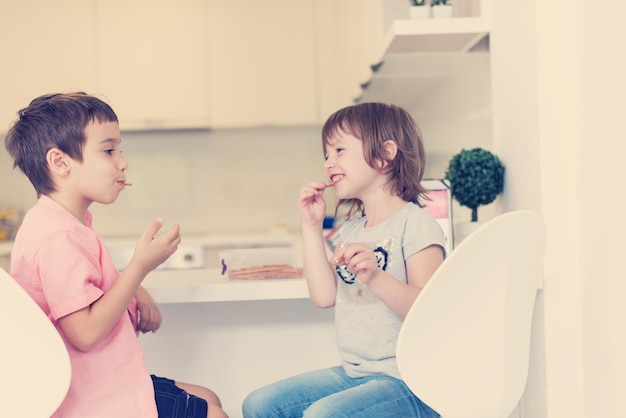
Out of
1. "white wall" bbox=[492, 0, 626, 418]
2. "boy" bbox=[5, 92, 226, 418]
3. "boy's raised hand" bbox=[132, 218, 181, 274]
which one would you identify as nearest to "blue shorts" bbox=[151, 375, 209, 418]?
"boy" bbox=[5, 92, 226, 418]

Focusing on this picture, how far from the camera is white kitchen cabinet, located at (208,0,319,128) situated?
3.54 m

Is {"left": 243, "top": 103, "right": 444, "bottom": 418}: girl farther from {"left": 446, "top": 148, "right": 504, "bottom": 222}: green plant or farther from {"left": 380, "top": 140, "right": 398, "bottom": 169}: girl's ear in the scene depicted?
{"left": 446, "top": 148, "right": 504, "bottom": 222}: green plant

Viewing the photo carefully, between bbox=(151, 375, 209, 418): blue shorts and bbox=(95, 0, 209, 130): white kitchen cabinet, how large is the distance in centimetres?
243

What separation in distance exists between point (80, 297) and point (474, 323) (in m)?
0.58

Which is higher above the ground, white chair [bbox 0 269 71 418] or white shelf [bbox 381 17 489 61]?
white shelf [bbox 381 17 489 61]

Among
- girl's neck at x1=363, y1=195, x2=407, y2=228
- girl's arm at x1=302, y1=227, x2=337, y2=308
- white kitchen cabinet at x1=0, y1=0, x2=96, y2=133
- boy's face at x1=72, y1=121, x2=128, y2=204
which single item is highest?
white kitchen cabinet at x1=0, y1=0, x2=96, y2=133

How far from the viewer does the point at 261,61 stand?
3549 millimetres

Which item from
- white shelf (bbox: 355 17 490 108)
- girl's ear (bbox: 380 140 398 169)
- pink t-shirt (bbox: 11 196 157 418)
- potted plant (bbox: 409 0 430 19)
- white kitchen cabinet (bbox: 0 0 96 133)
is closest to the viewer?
pink t-shirt (bbox: 11 196 157 418)

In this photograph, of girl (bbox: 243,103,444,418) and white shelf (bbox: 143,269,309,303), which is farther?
white shelf (bbox: 143,269,309,303)

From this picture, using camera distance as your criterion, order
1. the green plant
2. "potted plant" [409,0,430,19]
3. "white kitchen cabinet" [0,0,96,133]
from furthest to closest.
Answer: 1. "white kitchen cabinet" [0,0,96,133]
2. "potted plant" [409,0,430,19]
3. the green plant

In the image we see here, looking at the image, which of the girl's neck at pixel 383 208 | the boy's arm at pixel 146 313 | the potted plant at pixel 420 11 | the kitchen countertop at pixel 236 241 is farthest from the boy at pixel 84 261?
the kitchen countertop at pixel 236 241

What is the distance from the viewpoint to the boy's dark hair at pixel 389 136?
4.56ft

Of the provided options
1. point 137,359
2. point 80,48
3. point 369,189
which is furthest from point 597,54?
point 80,48

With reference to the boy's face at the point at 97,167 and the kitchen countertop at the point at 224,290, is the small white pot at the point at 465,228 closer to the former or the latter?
the kitchen countertop at the point at 224,290
